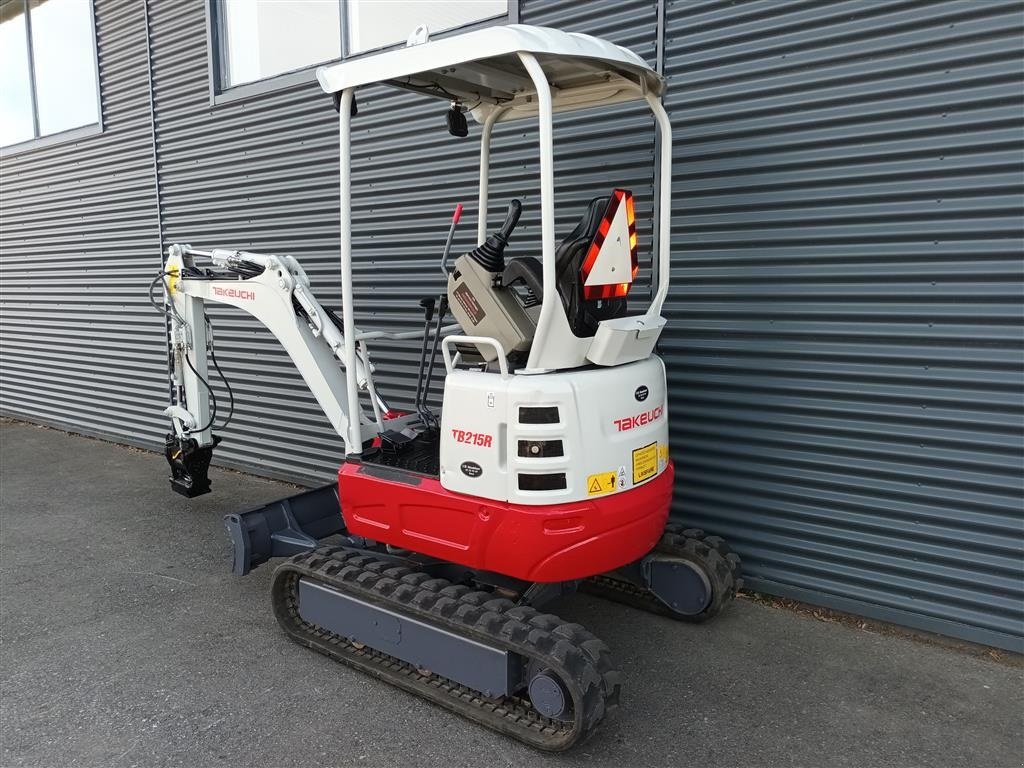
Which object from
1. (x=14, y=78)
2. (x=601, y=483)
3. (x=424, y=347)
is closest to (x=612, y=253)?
(x=601, y=483)

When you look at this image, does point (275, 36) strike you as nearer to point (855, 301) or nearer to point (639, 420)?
point (639, 420)

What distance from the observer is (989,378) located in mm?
3453

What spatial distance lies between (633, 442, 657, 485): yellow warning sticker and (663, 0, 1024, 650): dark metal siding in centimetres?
104

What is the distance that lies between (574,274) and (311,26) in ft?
14.0

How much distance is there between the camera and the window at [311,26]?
17.2 feet

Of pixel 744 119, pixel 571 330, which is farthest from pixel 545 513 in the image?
pixel 744 119

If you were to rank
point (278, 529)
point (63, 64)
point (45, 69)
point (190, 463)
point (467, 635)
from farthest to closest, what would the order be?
point (45, 69) → point (63, 64) → point (190, 463) → point (278, 529) → point (467, 635)

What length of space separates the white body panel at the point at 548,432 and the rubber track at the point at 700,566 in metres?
0.79

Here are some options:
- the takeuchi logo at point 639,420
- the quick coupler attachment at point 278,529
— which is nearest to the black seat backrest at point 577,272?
the takeuchi logo at point 639,420

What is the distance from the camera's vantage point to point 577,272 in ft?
10.1

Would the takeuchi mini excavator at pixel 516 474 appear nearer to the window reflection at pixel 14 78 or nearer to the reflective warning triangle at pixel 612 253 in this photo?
the reflective warning triangle at pixel 612 253

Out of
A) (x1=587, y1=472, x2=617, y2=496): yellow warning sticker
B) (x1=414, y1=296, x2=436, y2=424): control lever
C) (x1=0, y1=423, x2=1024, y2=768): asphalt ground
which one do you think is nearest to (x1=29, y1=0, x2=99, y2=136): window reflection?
(x1=0, y1=423, x2=1024, y2=768): asphalt ground

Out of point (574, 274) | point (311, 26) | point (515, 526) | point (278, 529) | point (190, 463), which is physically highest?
point (311, 26)

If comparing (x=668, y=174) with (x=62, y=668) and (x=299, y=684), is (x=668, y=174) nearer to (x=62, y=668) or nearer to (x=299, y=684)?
(x=299, y=684)
